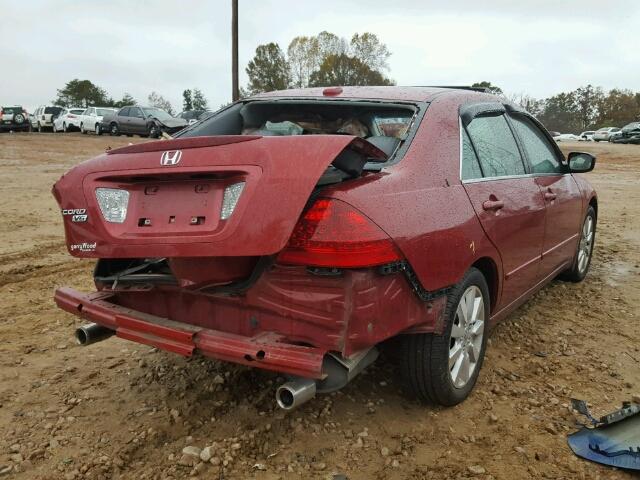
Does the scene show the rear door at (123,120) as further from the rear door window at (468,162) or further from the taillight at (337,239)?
the taillight at (337,239)

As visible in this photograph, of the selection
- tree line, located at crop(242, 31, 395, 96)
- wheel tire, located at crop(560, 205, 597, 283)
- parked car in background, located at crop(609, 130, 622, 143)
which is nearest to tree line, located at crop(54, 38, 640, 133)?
tree line, located at crop(242, 31, 395, 96)

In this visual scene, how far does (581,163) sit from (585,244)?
1.15 metres

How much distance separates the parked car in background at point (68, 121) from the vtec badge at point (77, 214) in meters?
32.8

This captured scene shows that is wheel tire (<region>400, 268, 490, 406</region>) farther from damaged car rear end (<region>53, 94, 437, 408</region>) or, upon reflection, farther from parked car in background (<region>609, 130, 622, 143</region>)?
parked car in background (<region>609, 130, 622, 143</region>)

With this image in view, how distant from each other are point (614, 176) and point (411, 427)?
17061 millimetres

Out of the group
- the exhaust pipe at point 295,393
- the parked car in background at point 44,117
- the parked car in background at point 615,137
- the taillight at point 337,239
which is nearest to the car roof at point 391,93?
the taillight at point 337,239

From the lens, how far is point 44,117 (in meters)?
34.8

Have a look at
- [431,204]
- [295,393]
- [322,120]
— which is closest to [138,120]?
[322,120]

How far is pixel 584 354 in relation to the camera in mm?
3676

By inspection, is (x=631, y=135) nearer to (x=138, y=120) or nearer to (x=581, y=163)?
(x=138, y=120)

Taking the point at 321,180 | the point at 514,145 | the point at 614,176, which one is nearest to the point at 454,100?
the point at 514,145

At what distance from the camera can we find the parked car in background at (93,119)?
29.9m

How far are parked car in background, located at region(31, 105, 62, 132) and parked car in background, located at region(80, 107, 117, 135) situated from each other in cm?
462

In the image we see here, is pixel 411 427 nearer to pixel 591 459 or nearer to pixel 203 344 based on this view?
pixel 591 459
